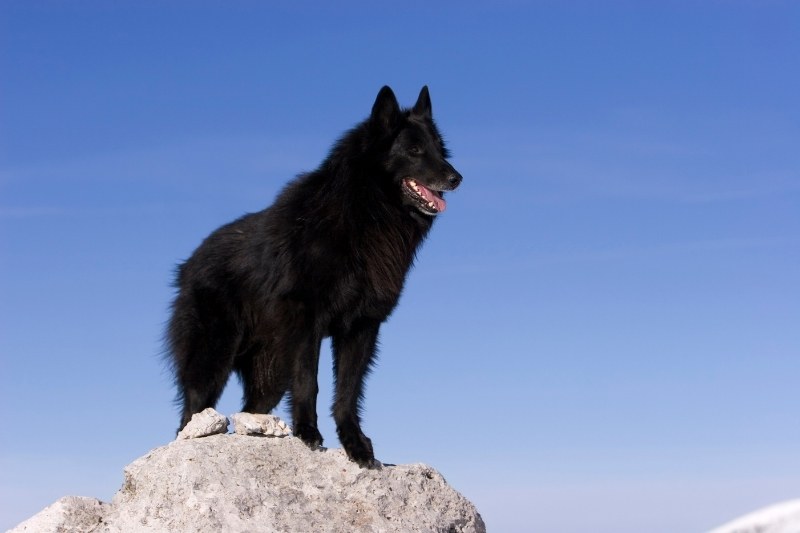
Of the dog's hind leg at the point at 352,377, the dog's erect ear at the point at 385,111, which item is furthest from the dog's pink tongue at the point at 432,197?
the dog's hind leg at the point at 352,377

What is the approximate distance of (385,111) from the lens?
27.6 ft

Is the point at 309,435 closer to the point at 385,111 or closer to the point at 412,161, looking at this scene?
the point at 412,161

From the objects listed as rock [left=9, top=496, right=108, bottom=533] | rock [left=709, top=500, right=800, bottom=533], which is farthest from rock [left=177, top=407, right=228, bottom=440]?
rock [left=709, top=500, right=800, bottom=533]

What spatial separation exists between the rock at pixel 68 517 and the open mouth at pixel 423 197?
11.6 feet

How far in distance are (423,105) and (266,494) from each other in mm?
3684

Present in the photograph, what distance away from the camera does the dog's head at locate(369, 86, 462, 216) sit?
8.31 meters

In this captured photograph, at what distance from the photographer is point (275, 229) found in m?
8.62

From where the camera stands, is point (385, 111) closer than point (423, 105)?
Yes

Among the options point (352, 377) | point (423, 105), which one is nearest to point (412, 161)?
point (423, 105)

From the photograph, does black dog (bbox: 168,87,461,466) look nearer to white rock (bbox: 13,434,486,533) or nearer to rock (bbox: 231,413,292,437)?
rock (bbox: 231,413,292,437)

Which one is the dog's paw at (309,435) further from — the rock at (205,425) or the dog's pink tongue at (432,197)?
the dog's pink tongue at (432,197)

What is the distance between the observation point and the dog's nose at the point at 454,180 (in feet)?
27.2

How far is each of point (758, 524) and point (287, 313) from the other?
397cm

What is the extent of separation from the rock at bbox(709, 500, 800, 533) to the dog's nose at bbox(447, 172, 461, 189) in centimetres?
355
